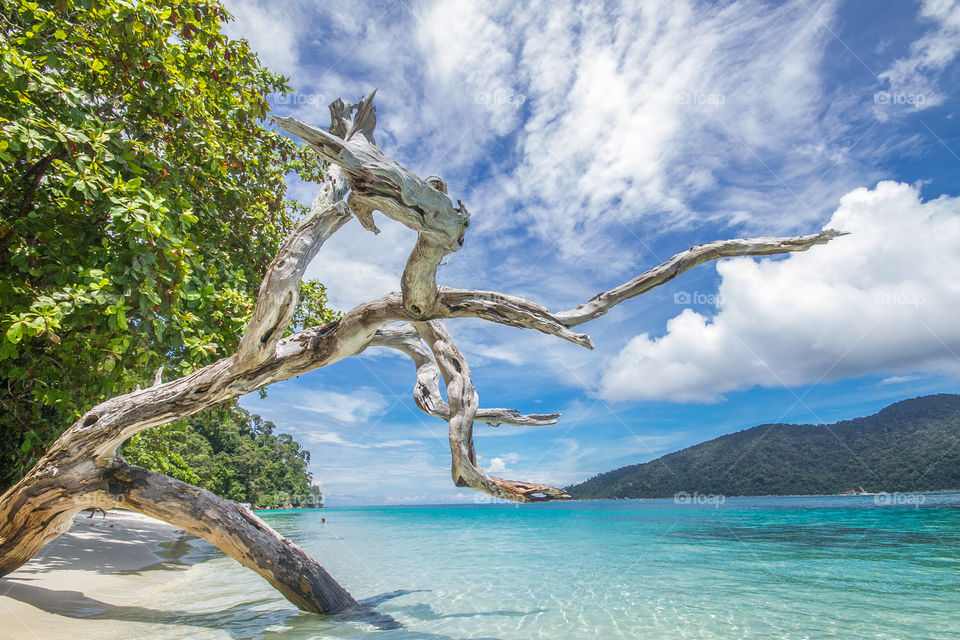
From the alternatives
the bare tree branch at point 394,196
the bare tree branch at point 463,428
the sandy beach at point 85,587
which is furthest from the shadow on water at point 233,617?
the bare tree branch at point 394,196

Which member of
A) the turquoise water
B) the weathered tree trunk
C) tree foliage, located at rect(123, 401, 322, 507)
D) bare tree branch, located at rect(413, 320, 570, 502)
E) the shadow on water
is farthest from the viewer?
tree foliage, located at rect(123, 401, 322, 507)

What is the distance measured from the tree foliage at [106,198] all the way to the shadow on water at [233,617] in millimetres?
1631

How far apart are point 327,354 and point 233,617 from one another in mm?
5173

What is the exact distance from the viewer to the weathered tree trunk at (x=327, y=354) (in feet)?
9.25

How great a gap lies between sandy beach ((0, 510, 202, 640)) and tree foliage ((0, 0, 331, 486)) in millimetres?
1670

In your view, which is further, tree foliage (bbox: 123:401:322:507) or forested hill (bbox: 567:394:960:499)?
forested hill (bbox: 567:394:960:499)

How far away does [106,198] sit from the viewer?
171 inches

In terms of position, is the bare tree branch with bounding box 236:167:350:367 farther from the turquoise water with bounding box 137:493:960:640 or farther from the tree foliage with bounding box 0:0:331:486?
the turquoise water with bounding box 137:493:960:640

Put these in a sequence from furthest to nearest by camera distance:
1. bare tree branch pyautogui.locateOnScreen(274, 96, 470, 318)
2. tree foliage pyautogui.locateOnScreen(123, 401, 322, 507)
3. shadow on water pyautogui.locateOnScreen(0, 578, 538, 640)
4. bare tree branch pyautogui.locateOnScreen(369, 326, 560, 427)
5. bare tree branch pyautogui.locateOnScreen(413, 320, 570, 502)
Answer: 1. tree foliage pyautogui.locateOnScreen(123, 401, 322, 507)
2. shadow on water pyautogui.locateOnScreen(0, 578, 538, 640)
3. bare tree branch pyautogui.locateOnScreen(369, 326, 560, 427)
4. bare tree branch pyautogui.locateOnScreen(413, 320, 570, 502)
5. bare tree branch pyautogui.locateOnScreen(274, 96, 470, 318)

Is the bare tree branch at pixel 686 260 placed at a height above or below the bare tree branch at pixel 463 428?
above

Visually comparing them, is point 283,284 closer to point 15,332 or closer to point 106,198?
point 15,332

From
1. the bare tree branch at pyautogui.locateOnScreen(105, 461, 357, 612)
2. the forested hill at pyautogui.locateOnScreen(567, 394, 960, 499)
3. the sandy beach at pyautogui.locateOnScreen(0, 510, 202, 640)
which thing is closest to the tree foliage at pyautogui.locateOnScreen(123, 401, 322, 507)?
the sandy beach at pyautogui.locateOnScreen(0, 510, 202, 640)

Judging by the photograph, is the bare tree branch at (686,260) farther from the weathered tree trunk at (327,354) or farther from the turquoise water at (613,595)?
the turquoise water at (613,595)

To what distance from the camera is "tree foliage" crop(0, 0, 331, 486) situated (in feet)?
13.2
